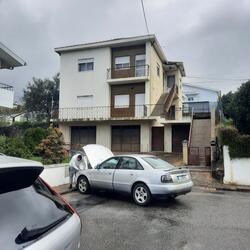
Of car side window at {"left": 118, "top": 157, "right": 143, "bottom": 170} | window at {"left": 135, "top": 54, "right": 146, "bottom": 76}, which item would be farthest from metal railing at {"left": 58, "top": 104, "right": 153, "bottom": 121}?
car side window at {"left": 118, "top": 157, "right": 143, "bottom": 170}

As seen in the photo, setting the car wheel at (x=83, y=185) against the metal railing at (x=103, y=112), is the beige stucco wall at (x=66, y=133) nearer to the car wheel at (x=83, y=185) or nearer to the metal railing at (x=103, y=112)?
the metal railing at (x=103, y=112)

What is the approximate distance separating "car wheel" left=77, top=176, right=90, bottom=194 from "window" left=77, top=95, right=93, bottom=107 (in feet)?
54.2

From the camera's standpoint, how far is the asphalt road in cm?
540

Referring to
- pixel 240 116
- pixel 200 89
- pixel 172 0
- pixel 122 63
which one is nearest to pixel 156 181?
pixel 172 0

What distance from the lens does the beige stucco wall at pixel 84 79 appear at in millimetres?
26141

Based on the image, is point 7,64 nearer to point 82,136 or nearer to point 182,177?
point 82,136

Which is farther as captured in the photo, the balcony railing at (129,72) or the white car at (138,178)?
the balcony railing at (129,72)

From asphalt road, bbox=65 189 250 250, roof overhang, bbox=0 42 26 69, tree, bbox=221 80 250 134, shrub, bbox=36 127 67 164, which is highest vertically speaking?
roof overhang, bbox=0 42 26 69

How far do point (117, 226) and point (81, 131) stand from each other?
69.6 ft

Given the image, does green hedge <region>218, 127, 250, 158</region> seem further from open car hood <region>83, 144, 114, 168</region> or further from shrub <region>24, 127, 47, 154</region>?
shrub <region>24, 127, 47, 154</region>

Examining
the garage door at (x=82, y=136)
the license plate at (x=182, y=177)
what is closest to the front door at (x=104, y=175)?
the license plate at (x=182, y=177)

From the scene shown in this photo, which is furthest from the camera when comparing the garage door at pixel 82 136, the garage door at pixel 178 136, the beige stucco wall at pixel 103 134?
the garage door at pixel 82 136

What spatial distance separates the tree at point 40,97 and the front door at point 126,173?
2750 centimetres

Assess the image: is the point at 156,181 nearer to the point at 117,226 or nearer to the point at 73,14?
the point at 117,226
